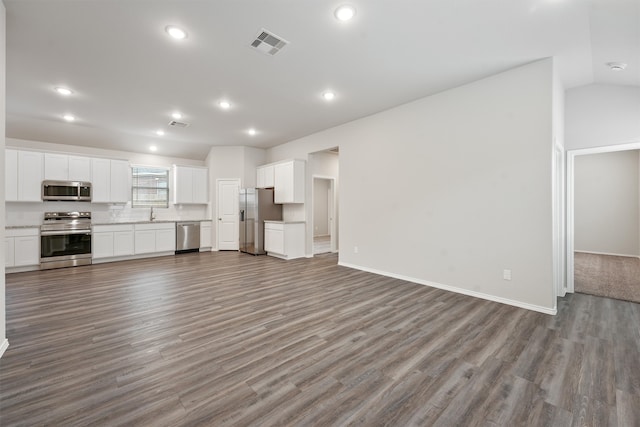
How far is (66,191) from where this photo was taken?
19.1 ft

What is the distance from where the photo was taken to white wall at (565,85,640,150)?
3467 millimetres

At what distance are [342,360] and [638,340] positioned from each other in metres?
2.76

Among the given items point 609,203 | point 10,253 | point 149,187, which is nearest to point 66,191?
point 10,253

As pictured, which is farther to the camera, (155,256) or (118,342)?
(155,256)

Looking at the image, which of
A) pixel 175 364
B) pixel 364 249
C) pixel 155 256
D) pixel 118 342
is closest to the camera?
pixel 175 364

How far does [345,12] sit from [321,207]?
872 cm

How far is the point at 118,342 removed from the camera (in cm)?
246

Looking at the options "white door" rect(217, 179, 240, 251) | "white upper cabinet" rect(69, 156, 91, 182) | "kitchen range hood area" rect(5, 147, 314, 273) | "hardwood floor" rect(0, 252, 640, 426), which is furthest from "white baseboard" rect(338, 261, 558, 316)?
"white upper cabinet" rect(69, 156, 91, 182)

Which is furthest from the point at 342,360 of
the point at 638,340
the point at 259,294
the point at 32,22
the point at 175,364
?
the point at 32,22

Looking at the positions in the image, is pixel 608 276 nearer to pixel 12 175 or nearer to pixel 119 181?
pixel 119 181

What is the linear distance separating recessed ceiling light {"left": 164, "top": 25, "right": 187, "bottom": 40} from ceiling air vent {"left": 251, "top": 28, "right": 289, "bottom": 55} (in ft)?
2.19

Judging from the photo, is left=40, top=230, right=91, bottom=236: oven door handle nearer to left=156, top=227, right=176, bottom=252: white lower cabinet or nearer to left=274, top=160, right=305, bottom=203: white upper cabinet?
left=156, top=227, right=176, bottom=252: white lower cabinet

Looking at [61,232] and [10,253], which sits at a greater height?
[61,232]

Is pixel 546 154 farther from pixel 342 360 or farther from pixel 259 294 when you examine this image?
pixel 259 294
